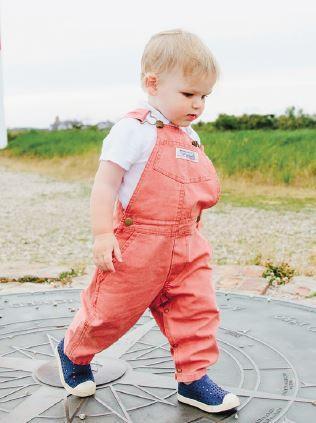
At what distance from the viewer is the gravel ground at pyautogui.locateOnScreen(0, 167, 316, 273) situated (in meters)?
5.45

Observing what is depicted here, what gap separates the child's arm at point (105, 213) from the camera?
2000mm

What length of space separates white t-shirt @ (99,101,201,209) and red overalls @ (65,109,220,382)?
22 millimetres

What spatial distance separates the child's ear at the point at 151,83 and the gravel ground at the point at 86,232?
2.60 m

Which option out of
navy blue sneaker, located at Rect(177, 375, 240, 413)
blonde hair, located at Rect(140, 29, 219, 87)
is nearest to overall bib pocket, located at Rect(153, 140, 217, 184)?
blonde hair, located at Rect(140, 29, 219, 87)

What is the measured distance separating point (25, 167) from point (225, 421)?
595 inches

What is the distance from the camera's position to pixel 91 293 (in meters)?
2.15

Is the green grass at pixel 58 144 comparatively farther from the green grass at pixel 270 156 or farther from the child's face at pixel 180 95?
the child's face at pixel 180 95

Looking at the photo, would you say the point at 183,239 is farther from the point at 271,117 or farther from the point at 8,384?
the point at 271,117

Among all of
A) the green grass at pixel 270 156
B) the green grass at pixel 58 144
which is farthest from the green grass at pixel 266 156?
the green grass at pixel 58 144

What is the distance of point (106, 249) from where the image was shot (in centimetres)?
200

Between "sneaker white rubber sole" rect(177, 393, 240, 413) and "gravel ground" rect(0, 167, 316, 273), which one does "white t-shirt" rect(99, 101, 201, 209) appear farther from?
"gravel ground" rect(0, 167, 316, 273)

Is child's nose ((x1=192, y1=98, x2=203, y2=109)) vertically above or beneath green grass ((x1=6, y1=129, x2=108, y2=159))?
above

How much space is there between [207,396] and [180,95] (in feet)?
3.20

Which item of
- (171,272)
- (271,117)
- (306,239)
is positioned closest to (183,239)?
(171,272)
